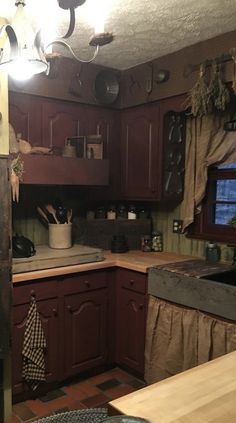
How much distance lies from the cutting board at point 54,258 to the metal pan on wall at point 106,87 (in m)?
1.23

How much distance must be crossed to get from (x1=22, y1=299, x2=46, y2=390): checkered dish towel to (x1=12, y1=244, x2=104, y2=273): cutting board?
0.76ft

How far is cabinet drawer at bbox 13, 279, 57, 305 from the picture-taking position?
2.33 meters

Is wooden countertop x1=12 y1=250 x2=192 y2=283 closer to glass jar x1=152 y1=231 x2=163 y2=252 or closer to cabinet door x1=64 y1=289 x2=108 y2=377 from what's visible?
glass jar x1=152 y1=231 x2=163 y2=252

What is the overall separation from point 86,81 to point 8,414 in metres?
2.40

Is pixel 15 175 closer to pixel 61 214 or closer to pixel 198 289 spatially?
pixel 61 214

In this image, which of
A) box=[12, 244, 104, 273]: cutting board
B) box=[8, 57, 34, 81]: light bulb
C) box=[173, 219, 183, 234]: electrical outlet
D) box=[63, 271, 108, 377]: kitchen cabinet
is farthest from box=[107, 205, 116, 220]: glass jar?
box=[8, 57, 34, 81]: light bulb

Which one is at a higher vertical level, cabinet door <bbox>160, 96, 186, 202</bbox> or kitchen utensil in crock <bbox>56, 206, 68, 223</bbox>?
cabinet door <bbox>160, 96, 186, 202</bbox>

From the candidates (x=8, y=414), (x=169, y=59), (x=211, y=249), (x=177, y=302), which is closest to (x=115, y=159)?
(x=169, y=59)

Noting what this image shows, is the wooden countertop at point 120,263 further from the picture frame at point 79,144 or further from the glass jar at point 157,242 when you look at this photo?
the picture frame at point 79,144

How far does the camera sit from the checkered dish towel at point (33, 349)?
2.37 meters

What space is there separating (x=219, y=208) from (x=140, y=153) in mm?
774

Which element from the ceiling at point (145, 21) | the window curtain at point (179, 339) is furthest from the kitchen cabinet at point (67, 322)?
the ceiling at point (145, 21)

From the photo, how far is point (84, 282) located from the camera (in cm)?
264

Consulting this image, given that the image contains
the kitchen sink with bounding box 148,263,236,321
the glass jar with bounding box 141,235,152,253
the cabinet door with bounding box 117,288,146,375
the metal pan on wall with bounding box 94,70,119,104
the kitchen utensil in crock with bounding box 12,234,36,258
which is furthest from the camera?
the glass jar with bounding box 141,235,152,253
